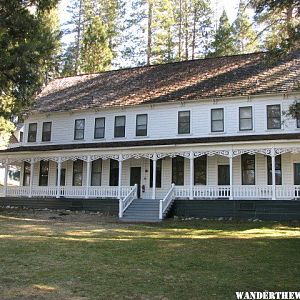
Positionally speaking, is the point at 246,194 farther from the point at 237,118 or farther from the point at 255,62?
the point at 255,62

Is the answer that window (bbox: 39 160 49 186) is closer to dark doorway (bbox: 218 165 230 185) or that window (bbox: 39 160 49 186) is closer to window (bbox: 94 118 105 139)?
window (bbox: 94 118 105 139)

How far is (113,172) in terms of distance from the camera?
28250 mm

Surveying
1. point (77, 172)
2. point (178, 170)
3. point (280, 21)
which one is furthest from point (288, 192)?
point (77, 172)

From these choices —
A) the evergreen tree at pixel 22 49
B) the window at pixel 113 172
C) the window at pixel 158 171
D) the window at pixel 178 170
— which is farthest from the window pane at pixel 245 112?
the evergreen tree at pixel 22 49

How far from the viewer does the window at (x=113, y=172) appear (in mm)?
28109

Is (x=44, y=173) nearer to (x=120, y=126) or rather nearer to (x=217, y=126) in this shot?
(x=120, y=126)

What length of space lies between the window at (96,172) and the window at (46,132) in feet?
15.5

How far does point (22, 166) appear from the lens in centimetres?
3125

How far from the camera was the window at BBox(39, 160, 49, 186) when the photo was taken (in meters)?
30.4

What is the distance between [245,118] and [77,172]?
11.8 metres

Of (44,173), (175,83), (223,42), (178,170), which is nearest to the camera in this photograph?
(178,170)

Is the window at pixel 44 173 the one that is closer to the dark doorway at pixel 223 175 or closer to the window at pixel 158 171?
the window at pixel 158 171

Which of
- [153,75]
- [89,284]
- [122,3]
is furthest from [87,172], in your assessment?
[122,3]

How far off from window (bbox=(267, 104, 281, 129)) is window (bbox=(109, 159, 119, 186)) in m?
9.97
